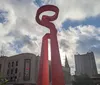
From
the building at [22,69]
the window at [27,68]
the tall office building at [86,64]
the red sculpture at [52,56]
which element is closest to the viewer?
the red sculpture at [52,56]

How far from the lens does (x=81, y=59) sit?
71.5 meters

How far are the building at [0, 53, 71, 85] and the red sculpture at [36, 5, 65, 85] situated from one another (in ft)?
85.8

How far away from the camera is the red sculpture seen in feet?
33.0

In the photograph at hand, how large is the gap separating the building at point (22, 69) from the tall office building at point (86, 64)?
37763 millimetres

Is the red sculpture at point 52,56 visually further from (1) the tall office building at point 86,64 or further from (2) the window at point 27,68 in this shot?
(1) the tall office building at point 86,64

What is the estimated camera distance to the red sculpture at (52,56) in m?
10.1

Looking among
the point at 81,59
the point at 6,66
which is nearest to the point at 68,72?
the point at 81,59

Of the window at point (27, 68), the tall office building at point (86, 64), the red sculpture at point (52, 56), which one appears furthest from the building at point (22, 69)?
the tall office building at point (86, 64)

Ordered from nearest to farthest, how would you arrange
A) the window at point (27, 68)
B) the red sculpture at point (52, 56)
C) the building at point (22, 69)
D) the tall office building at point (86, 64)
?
the red sculpture at point (52, 56) → the window at point (27, 68) → the building at point (22, 69) → the tall office building at point (86, 64)

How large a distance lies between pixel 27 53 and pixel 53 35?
27780mm

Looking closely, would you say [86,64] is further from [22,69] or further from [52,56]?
[52,56]

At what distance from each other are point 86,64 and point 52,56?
208ft

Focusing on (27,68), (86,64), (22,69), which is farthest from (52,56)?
(86,64)

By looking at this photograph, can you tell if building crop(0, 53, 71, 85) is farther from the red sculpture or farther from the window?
the red sculpture
